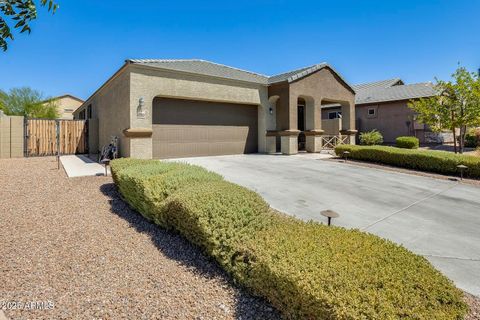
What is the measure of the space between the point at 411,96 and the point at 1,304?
86.8 feet

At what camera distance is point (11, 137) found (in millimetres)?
15828

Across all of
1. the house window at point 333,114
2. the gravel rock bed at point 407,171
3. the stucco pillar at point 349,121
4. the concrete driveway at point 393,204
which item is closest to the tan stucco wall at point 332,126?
the stucco pillar at point 349,121

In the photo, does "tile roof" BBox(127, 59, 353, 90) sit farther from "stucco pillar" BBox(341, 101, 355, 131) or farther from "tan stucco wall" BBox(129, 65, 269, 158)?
"stucco pillar" BBox(341, 101, 355, 131)

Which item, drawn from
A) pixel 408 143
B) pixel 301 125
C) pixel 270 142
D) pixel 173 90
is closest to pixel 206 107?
pixel 173 90

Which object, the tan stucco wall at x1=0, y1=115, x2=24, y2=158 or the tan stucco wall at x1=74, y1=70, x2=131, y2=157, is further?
the tan stucco wall at x1=0, y1=115, x2=24, y2=158

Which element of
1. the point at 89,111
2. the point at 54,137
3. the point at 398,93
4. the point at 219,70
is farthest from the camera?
the point at 398,93

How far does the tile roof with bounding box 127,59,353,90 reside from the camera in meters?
12.9

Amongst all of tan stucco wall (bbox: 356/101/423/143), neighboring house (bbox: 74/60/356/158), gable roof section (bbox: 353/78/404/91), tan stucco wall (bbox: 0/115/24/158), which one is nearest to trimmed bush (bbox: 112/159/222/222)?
neighboring house (bbox: 74/60/356/158)

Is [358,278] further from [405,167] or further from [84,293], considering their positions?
[405,167]

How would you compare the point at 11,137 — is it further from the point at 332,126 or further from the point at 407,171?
the point at 332,126

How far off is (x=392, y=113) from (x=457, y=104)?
945 centimetres

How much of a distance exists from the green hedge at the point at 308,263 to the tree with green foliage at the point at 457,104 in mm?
15316

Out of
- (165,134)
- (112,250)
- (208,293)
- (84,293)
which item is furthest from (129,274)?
(165,134)

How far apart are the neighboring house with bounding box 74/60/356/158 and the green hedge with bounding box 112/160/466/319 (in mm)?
9043
